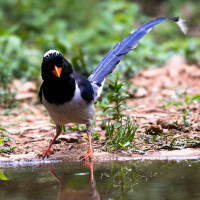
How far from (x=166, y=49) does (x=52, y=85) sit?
26.2ft

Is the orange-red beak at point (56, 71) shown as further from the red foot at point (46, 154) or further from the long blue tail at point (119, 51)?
the long blue tail at point (119, 51)

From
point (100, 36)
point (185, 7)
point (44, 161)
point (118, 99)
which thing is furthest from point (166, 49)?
point (44, 161)

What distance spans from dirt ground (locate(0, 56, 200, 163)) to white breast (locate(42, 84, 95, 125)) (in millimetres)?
456

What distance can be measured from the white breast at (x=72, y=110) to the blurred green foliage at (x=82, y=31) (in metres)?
4.80

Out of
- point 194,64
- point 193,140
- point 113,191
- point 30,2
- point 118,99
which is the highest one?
point 30,2

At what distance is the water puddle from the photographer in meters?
3.41

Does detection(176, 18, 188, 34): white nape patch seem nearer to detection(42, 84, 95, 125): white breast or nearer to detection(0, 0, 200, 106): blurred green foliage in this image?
detection(42, 84, 95, 125): white breast

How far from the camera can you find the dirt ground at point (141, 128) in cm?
494

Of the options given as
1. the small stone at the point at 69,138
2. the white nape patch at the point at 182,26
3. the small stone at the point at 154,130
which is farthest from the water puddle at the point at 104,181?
the white nape patch at the point at 182,26

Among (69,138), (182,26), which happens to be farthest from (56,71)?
(182,26)

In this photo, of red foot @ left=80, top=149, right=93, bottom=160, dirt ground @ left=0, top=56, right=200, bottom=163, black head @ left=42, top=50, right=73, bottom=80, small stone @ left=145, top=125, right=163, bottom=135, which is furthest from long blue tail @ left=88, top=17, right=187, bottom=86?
red foot @ left=80, top=149, right=93, bottom=160

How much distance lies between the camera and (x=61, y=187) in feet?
12.3

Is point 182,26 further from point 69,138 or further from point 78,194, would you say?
point 78,194

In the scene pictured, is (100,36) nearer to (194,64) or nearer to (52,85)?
(194,64)
